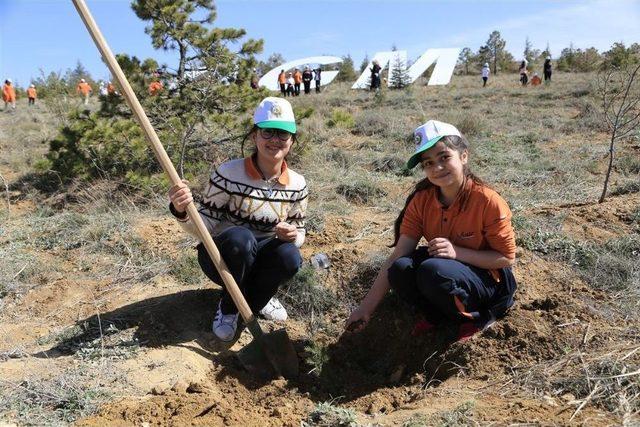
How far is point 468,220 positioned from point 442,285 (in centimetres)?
35

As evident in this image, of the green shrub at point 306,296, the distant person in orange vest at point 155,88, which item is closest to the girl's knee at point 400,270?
the green shrub at point 306,296

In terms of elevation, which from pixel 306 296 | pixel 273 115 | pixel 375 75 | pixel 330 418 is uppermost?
pixel 375 75

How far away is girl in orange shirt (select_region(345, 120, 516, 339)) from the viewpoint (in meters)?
2.51

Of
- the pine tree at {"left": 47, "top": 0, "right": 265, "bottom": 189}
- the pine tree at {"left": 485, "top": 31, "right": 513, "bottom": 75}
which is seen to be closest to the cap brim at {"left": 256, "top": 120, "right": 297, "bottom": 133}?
the pine tree at {"left": 47, "top": 0, "right": 265, "bottom": 189}

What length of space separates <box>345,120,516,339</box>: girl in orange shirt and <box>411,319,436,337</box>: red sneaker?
1 cm

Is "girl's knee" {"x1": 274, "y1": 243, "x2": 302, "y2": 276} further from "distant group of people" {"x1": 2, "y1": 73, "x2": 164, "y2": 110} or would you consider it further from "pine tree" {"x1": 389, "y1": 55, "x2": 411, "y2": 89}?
"pine tree" {"x1": 389, "y1": 55, "x2": 411, "y2": 89}

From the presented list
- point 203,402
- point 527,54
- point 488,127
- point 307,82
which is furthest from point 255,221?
point 527,54

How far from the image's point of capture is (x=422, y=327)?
2.91 m

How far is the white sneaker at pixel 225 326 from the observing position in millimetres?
2979

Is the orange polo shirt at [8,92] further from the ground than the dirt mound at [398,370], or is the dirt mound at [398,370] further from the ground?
the orange polo shirt at [8,92]

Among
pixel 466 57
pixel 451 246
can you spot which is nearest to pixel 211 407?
pixel 451 246

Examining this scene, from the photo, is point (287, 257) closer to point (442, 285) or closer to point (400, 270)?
point (400, 270)

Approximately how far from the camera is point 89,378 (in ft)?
8.30

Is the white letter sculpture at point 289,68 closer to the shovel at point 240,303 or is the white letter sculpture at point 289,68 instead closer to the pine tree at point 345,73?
the pine tree at point 345,73
